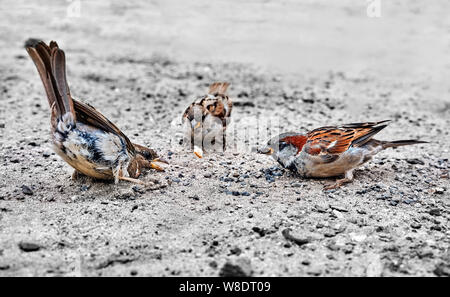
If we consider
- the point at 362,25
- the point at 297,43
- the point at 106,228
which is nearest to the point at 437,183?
the point at 106,228

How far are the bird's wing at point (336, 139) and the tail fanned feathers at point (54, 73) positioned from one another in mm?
2186

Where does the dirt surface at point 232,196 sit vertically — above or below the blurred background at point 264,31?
below

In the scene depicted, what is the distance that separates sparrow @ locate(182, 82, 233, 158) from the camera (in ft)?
18.9

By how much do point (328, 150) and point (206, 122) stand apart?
1.75m

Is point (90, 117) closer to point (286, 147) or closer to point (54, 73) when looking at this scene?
point (54, 73)

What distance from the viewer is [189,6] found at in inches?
414

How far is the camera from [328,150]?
4609 mm

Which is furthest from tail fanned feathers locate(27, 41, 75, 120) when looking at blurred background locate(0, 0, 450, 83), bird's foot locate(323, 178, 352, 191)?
blurred background locate(0, 0, 450, 83)

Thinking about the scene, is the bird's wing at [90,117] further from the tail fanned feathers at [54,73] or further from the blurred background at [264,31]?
the blurred background at [264,31]

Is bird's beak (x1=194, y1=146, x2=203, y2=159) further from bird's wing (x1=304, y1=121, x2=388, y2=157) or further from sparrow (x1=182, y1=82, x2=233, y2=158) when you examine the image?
bird's wing (x1=304, y1=121, x2=388, y2=157)

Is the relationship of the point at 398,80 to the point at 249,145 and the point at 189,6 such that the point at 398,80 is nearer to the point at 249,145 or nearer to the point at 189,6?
the point at 249,145

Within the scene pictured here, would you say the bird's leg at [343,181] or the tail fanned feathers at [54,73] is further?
the bird's leg at [343,181]

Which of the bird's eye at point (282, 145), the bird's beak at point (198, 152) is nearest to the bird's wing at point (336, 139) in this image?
the bird's eye at point (282, 145)

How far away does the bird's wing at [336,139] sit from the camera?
4613 millimetres
